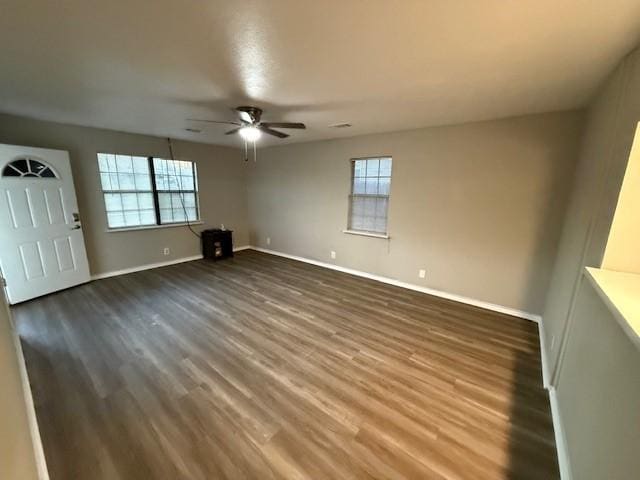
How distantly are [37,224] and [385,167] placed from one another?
5028 millimetres

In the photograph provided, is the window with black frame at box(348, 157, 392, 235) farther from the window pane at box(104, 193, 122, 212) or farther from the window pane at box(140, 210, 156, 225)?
the window pane at box(104, 193, 122, 212)

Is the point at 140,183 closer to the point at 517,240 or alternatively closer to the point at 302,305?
the point at 302,305

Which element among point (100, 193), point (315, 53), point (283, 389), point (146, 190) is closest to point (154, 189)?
point (146, 190)

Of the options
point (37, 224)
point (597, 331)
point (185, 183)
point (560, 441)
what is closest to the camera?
point (597, 331)

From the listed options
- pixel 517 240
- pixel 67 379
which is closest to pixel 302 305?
pixel 67 379

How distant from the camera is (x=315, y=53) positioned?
1.69m

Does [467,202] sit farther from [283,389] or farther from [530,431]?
[283,389]

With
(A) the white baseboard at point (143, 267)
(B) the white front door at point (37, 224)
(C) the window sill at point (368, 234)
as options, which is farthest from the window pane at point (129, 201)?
(C) the window sill at point (368, 234)

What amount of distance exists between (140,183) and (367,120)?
4.13 metres

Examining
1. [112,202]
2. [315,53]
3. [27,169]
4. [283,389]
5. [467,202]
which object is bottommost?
[283,389]

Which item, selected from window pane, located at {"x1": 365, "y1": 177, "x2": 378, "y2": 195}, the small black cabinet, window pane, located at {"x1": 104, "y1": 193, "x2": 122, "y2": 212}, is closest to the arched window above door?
window pane, located at {"x1": 104, "y1": 193, "x2": 122, "y2": 212}

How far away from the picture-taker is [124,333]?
8.81ft

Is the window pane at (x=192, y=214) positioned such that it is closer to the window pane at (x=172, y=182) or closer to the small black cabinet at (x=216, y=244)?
the small black cabinet at (x=216, y=244)

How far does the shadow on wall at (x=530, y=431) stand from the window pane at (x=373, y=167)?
3087mm
